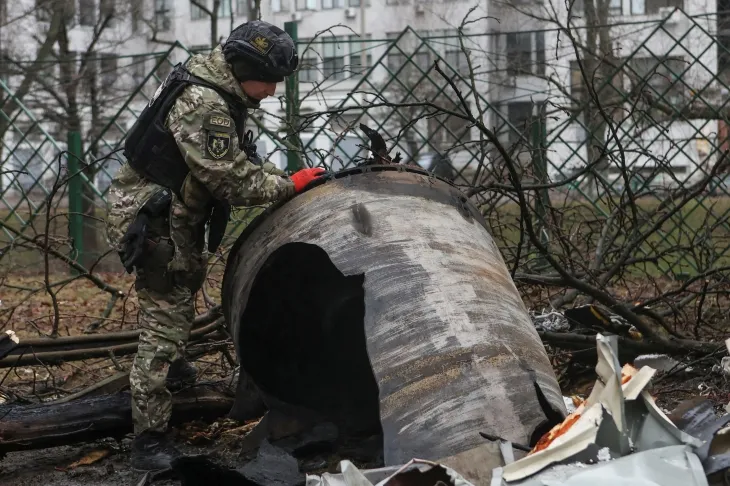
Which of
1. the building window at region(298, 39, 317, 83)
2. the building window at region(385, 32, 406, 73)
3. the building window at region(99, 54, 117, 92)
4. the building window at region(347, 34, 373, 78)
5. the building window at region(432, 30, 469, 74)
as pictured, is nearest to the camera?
the building window at region(298, 39, 317, 83)

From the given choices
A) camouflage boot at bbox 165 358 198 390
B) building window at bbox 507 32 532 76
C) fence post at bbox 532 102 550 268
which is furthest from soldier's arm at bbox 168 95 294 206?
building window at bbox 507 32 532 76

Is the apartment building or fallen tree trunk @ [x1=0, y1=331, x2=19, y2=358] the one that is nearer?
fallen tree trunk @ [x1=0, y1=331, x2=19, y2=358]

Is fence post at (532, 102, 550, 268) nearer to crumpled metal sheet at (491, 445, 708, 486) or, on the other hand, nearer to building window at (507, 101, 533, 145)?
building window at (507, 101, 533, 145)

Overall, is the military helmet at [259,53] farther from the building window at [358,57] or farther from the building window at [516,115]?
the building window at [516,115]

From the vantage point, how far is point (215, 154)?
378 centimetres

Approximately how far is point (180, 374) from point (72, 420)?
595mm

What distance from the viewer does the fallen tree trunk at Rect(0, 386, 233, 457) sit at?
3938 millimetres

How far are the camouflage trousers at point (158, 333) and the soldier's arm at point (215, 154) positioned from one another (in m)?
0.43

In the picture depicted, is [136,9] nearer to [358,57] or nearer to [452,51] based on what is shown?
[358,57]

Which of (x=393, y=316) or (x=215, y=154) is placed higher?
(x=215, y=154)

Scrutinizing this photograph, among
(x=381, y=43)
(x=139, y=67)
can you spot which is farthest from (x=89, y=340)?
(x=139, y=67)

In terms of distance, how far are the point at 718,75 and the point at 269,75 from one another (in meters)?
6.36

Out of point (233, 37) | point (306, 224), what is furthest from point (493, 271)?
point (233, 37)

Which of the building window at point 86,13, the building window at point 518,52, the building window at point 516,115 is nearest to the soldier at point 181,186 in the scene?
the building window at point 516,115
